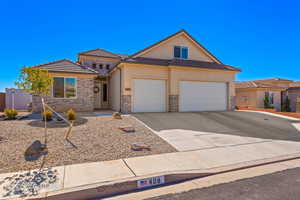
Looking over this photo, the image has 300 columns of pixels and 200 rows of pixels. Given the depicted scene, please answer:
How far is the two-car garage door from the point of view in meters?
12.7

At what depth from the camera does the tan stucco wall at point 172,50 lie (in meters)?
14.1

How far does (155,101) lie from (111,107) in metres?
5.21

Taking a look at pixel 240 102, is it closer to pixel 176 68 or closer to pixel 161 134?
pixel 176 68

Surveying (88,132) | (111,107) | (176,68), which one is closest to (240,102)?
(176,68)

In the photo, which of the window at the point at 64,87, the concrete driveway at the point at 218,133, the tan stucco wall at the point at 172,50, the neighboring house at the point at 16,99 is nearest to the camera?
the concrete driveway at the point at 218,133

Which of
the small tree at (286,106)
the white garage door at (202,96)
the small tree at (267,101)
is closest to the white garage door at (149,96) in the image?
the white garage door at (202,96)

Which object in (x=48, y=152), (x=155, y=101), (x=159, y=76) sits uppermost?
(x=159, y=76)

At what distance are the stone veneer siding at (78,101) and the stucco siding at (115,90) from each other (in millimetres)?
2086

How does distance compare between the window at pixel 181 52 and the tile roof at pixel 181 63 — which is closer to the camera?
the tile roof at pixel 181 63

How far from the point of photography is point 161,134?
7406mm

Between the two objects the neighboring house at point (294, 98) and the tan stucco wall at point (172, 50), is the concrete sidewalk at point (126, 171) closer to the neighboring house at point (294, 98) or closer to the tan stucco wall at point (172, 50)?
the tan stucco wall at point (172, 50)

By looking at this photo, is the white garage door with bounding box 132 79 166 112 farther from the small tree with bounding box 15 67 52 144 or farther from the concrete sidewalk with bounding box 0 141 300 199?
the concrete sidewalk with bounding box 0 141 300 199

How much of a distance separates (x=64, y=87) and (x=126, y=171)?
34.3ft

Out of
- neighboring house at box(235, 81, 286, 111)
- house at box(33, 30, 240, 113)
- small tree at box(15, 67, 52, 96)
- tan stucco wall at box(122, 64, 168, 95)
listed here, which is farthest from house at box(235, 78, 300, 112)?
small tree at box(15, 67, 52, 96)
